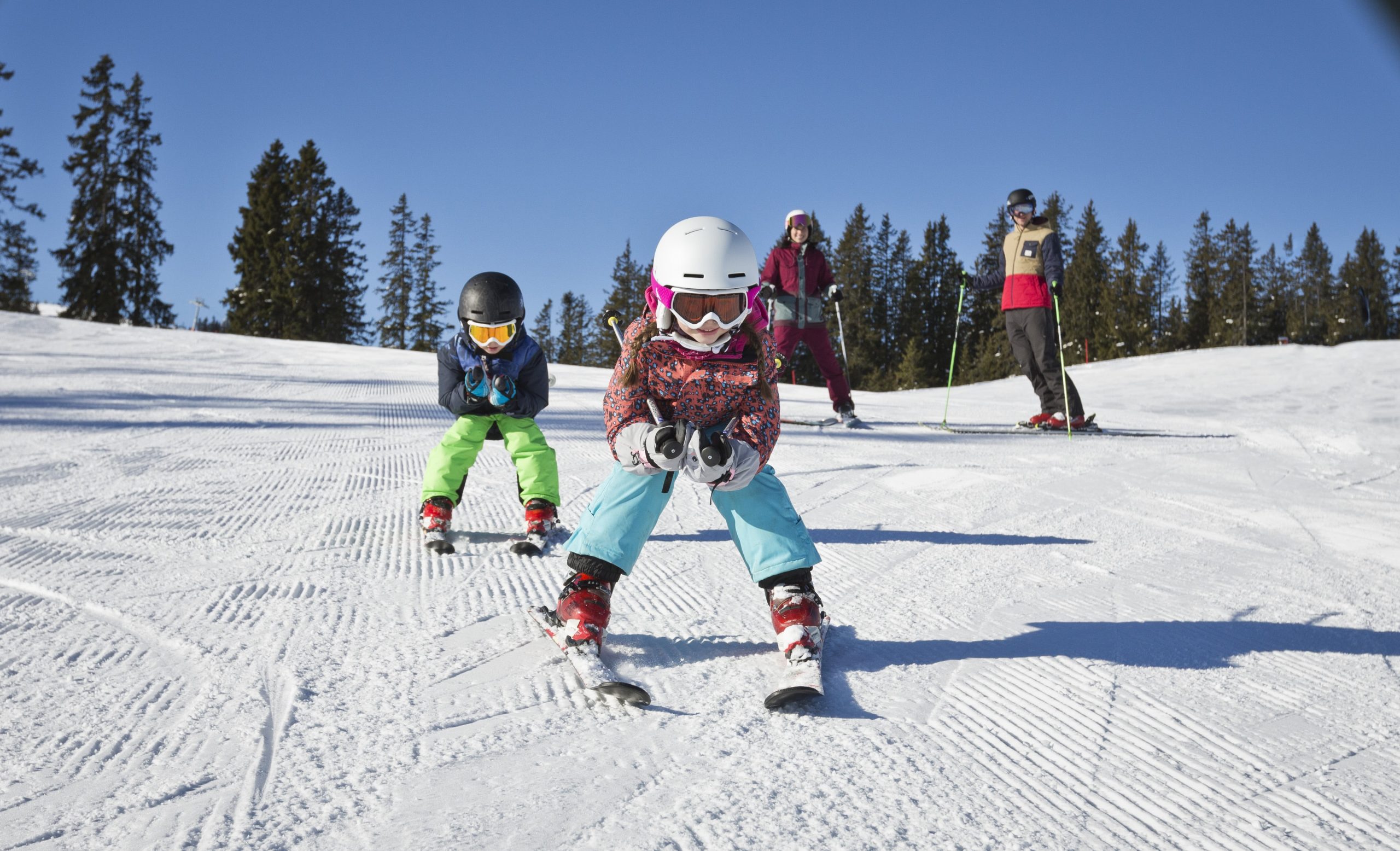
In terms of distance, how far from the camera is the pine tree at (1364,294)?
7538 centimetres

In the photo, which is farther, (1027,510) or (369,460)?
(369,460)

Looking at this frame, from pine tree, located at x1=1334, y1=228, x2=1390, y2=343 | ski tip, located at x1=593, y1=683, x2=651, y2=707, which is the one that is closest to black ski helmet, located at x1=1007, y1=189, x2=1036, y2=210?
ski tip, located at x1=593, y1=683, x2=651, y2=707

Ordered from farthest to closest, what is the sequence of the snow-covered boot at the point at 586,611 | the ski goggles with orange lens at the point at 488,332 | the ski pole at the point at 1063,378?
1. the ski pole at the point at 1063,378
2. the ski goggles with orange lens at the point at 488,332
3. the snow-covered boot at the point at 586,611

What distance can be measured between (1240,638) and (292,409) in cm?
877

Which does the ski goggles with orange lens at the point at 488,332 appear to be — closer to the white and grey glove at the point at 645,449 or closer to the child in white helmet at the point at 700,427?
the child in white helmet at the point at 700,427

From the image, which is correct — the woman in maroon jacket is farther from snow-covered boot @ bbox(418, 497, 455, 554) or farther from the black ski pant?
snow-covered boot @ bbox(418, 497, 455, 554)

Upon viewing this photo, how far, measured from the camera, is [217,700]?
2.09m

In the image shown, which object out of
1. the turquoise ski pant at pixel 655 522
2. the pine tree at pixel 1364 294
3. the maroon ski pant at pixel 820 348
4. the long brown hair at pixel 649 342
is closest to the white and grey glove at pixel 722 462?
the turquoise ski pant at pixel 655 522

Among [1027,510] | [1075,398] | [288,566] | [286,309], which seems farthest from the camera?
[286,309]

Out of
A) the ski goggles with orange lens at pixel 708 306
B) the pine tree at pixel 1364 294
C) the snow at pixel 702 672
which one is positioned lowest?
the snow at pixel 702 672

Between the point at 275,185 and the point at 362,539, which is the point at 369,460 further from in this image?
the point at 275,185

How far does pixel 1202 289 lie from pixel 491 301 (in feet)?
268

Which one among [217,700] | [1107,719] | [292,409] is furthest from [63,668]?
[292,409]

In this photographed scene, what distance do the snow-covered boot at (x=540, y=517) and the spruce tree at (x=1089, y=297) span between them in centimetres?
6062
